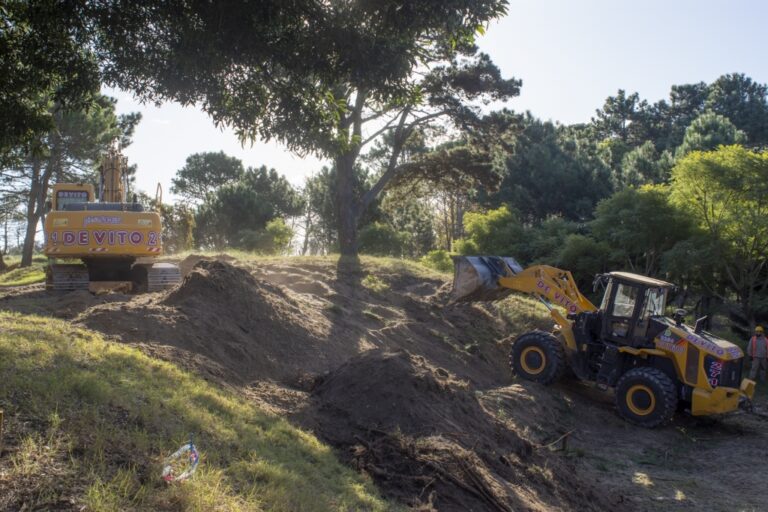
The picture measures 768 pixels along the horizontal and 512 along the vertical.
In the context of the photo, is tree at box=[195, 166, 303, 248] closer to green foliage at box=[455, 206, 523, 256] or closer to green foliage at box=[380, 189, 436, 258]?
green foliage at box=[380, 189, 436, 258]

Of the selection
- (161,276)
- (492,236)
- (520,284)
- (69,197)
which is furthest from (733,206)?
(69,197)

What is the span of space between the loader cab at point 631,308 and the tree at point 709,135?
24.2 m

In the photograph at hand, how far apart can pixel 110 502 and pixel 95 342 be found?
3877 millimetres

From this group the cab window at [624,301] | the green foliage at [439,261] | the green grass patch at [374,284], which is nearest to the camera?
the cab window at [624,301]

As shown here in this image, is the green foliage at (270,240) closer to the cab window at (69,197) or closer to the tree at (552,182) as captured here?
the tree at (552,182)

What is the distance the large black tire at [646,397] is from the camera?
1305 centimetres

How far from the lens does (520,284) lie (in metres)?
16.0

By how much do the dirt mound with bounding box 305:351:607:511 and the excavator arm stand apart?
19.3 feet

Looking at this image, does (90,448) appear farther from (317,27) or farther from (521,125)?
(521,125)

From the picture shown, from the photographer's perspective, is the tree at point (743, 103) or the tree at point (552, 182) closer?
the tree at point (552, 182)

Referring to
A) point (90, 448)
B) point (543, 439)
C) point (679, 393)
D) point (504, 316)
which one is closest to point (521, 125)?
point (504, 316)

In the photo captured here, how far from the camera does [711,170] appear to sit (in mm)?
24281

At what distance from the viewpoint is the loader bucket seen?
16312 millimetres

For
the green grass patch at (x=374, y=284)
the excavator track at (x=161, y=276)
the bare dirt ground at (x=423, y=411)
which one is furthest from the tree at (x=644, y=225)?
the excavator track at (x=161, y=276)
